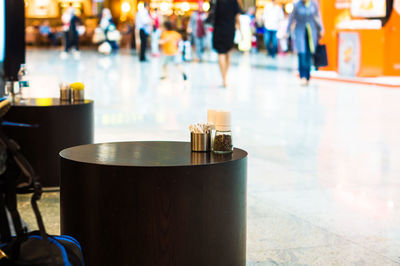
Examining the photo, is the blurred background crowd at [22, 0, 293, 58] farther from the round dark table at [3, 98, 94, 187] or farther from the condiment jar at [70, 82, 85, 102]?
the round dark table at [3, 98, 94, 187]

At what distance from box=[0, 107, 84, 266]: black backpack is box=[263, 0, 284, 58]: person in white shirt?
2378 cm

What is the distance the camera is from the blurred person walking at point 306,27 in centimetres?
1253

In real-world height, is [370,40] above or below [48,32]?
below

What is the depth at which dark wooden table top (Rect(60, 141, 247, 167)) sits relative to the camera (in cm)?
269

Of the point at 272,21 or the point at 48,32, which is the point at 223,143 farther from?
the point at 48,32

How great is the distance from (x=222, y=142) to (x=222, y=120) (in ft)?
0.40

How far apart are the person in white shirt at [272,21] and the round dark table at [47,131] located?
69.7ft

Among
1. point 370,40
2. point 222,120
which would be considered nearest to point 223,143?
point 222,120

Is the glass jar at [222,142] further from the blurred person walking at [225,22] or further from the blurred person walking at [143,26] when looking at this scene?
the blurred person walking at [143,26]

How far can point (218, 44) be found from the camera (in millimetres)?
12344

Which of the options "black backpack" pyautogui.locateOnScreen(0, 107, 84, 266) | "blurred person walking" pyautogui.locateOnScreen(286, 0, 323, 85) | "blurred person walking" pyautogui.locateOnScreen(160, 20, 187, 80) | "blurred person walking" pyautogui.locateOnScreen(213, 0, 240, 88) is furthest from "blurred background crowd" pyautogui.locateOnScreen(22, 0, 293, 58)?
"black backpack" pyautogui.locateOnScreen(0, 107, 84, 266)

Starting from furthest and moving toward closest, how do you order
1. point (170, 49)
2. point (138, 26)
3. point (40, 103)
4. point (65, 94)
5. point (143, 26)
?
point (138, 26) < point (143, 26) < point (170, 49) < point (65, 94) < point (40, 103)

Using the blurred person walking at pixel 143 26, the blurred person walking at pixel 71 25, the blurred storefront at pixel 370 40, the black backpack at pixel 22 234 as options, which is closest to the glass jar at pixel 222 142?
the black backpack at pixel 22 234

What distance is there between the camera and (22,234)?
6.53ft
